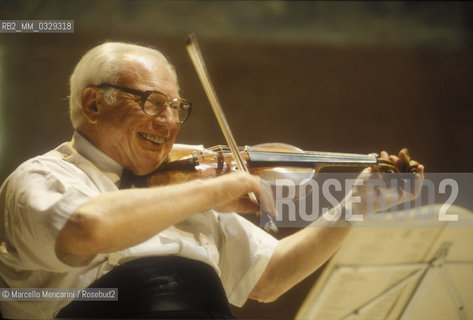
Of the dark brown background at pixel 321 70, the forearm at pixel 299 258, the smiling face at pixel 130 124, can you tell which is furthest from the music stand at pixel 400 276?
the dark brown background at pixel 321 70

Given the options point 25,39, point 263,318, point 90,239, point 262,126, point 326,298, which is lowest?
point 263,318

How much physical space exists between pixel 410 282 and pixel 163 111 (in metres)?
0.77

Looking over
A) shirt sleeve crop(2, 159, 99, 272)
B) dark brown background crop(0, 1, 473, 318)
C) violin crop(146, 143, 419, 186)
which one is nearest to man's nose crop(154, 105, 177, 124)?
violin crop(146, 143, 419, 186)

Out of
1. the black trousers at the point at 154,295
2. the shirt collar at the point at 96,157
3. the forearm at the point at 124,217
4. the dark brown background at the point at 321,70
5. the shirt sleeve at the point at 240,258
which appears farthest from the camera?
the dark brown background at the point at 321,70

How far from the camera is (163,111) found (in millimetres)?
1196

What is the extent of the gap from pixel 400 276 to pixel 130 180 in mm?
730

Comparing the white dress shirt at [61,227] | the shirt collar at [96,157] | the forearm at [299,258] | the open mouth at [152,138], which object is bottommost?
the forearm at [299,258]

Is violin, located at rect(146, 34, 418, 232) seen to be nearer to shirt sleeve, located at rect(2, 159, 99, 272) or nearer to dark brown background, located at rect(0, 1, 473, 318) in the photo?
shirt sleeve, located at rect(2, 159, 99, 272)

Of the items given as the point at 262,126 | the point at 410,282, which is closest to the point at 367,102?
the point at 262,126

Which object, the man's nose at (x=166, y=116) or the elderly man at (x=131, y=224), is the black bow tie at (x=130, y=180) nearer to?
the elderly man at (x=131, y=224)

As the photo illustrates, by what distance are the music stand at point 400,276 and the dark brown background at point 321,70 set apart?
2.15 feet

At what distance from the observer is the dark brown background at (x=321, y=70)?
1.65m

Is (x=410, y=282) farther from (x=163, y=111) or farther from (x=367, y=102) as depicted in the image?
(x=367, y=102)

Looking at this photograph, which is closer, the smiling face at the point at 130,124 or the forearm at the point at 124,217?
the forearm at the point at 124,217
